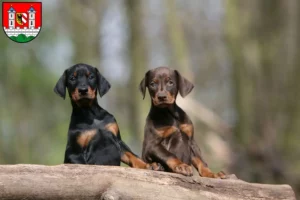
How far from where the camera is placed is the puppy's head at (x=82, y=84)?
21.2 feet

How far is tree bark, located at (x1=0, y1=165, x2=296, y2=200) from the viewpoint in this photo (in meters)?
5.75

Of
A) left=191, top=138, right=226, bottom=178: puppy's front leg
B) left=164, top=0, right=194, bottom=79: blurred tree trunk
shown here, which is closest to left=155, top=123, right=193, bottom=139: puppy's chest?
left=191, top=138, right=226, bottom=178: puppy's front leg

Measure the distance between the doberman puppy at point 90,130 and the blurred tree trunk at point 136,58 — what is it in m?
6.86

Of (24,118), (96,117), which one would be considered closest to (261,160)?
(96,117)

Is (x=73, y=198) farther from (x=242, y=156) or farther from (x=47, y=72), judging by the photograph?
(x=47, y=72)

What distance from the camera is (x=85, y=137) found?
21.2ft

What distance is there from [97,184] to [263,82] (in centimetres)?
915

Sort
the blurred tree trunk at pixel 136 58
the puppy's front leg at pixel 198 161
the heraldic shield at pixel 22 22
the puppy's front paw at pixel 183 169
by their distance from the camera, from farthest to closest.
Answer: the blurred tree trunk at pixel 136 58
the heraldic shield at pixel 22 22
the puppy's front leg at pixel 198 161
the puppy's front paw at pixel 183 169

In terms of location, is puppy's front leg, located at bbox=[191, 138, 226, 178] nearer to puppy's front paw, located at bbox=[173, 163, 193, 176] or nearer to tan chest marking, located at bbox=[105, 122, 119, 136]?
puppy's front paw, located at bbox=[173, 163, 193, 176]

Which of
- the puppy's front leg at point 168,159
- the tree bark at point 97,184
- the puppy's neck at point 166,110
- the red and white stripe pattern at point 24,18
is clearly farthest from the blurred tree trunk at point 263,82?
the tree bark at point 97,184

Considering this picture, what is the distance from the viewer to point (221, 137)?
544 inches

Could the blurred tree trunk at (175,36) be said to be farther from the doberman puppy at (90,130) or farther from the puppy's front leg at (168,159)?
the doberman puppy at (90,130)

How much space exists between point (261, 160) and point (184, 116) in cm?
631

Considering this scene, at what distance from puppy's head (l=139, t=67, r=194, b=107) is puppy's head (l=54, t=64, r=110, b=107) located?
514mm
